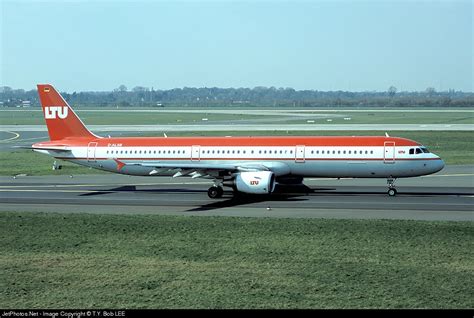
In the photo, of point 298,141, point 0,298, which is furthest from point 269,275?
point 298,141

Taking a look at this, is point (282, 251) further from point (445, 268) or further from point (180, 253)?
point (445, 268)

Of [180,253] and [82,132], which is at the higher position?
[82,132]

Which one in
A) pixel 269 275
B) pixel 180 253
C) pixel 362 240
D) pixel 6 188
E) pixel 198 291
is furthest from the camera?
pixel 6 188

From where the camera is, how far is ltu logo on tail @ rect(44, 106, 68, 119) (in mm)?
47656

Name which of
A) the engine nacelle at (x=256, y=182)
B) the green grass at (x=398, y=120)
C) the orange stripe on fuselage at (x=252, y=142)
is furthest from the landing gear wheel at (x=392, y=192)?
the green grass at (x=398, y=120)

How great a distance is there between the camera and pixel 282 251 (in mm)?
25625

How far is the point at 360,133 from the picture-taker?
97125 millimetres

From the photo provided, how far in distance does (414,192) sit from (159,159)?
16704 millimetres

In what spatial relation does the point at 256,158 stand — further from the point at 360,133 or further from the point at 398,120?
the point at 398,120

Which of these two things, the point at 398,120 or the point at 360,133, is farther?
the point at 398,120

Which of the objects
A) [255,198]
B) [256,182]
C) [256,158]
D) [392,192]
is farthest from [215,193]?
[392,192]

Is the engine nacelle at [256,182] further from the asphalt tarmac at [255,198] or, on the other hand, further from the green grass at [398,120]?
the green grass at [398,120]

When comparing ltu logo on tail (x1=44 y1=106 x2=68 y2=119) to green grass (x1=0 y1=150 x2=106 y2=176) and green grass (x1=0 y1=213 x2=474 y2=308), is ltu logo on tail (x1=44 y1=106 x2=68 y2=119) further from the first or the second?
A: green grass (x1=0 y1=213 x2=474 y2=308)

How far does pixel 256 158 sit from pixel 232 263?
64.0 feet
